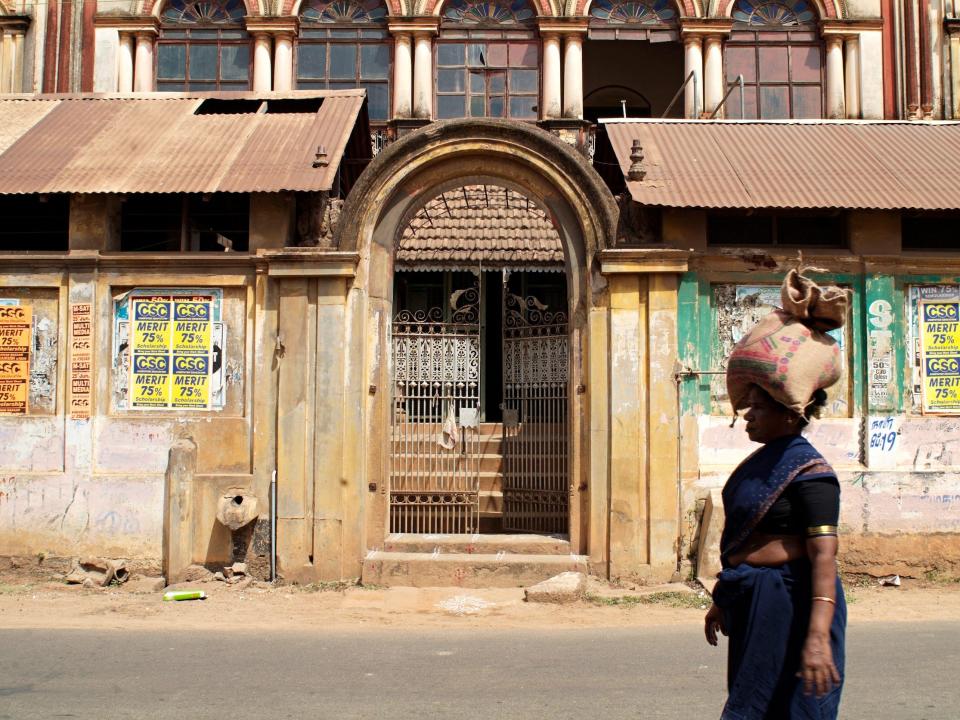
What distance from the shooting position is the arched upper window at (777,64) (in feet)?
49.7

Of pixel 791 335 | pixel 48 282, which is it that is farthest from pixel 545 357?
pixel 791 335

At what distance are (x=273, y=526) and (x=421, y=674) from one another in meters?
3.53

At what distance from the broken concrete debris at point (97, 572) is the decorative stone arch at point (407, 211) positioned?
2.36 metres

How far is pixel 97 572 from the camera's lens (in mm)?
9367

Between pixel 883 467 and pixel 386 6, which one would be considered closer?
pixel 883 467

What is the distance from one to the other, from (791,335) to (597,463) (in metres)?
6.13

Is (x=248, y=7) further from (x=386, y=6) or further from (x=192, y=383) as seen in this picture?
(x=192, y=383)

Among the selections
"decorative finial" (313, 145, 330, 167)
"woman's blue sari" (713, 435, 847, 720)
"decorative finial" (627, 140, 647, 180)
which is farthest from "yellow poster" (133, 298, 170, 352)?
"woman's blue sari" (713, 435, 847, 720)

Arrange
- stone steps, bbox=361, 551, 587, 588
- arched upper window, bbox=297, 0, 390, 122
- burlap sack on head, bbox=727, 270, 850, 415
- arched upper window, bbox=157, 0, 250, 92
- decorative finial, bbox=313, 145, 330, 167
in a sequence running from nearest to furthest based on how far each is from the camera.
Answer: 1. burlap sack on head, bbox=727, 270, 850, 415
2. stone steps, bbox=361, 551, 587, 588
3. decorative finial, bbox=313, 145, 330, 167
4. arched upper window, bbox=297, 0, 390, 122
5. arched upper window, bbox=157, 0, 250, 92

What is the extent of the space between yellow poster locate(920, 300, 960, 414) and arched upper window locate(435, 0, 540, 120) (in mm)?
7501

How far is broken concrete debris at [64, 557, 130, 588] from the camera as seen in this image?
9.25 m

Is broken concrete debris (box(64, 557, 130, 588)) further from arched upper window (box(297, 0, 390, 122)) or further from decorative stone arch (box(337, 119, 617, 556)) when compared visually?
arched upper window (box(297, 0, 390, 122))

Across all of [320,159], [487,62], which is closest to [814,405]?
[320,159]

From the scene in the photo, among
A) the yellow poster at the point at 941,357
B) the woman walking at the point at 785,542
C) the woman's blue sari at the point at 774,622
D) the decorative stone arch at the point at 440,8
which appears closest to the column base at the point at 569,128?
the decorative stone arch at the point at 440,8
